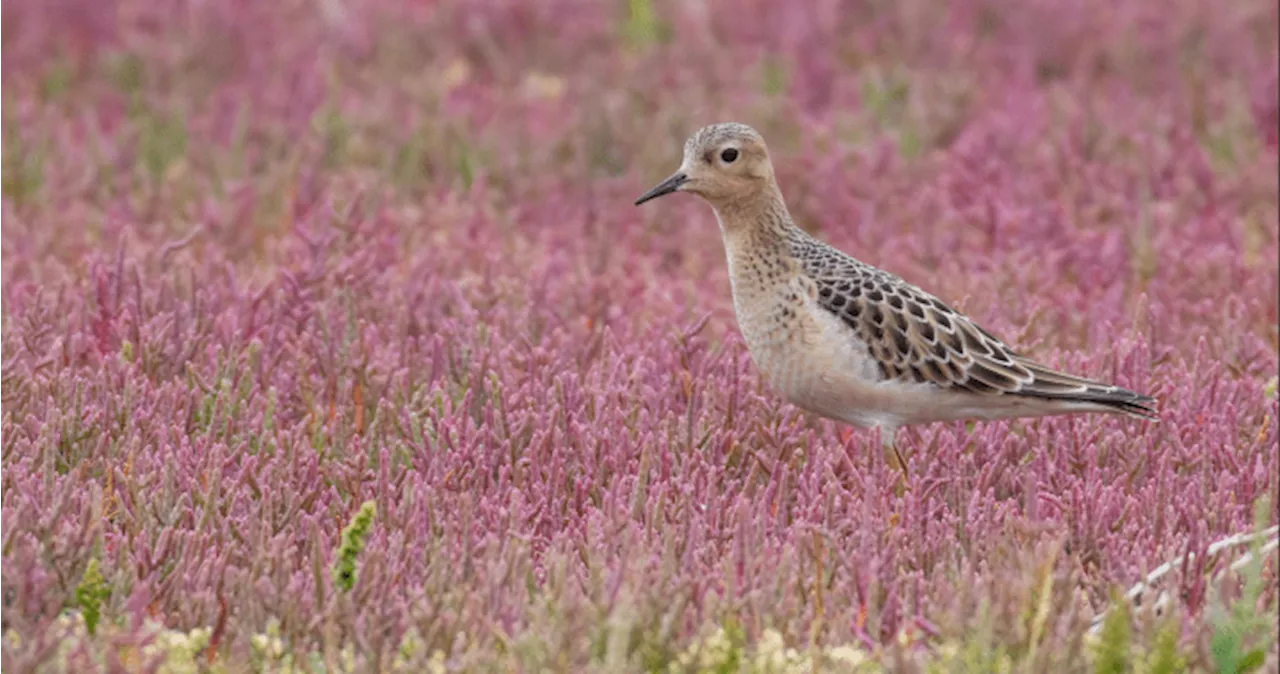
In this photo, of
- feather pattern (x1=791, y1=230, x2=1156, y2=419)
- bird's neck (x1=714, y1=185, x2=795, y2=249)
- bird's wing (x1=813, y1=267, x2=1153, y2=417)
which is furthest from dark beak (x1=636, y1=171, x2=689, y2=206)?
bird's wing (x1=813, y1=267, x2=1153, y2=417)

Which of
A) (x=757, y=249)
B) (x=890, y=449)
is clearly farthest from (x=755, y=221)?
(x=890, y=449)

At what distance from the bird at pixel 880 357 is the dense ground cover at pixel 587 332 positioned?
0.15 metres

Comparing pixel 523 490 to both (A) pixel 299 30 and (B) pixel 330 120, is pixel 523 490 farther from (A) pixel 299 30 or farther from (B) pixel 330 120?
(A) pixel 299 30

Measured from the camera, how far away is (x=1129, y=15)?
12562 mm

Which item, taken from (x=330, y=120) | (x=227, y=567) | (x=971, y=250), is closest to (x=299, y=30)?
(x=330, y=120)

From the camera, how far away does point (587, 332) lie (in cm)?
738

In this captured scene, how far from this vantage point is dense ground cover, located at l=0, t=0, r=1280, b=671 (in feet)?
14.7

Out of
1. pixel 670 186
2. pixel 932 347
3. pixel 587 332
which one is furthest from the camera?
pixel 587 332

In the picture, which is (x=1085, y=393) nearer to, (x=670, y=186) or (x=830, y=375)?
(x=830, y=375)

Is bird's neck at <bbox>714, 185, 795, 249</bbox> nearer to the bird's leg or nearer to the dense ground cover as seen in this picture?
the dense ground cover

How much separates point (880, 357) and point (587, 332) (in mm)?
1605

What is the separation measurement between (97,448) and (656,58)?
7.25 metres

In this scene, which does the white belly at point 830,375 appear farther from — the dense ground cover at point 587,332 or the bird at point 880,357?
the dense ground cover at point 587,332

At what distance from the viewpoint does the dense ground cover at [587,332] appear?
14.7 ft
